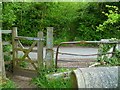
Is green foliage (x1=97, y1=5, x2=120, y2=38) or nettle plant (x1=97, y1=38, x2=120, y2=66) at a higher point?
green foliage (x1=97, y1=5, x2=120, y2=38)

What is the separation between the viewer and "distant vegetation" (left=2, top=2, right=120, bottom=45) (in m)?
9.93

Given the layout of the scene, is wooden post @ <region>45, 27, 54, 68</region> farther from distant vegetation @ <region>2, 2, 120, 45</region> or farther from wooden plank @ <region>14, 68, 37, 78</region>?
distant vegetation @ <region>2, 2, 120, 45</region>

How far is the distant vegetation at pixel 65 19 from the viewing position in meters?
9.93

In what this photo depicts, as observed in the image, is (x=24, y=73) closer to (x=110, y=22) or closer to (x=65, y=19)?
(x=110, y=22)

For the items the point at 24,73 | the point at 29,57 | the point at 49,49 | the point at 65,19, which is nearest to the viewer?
the point at 49,49

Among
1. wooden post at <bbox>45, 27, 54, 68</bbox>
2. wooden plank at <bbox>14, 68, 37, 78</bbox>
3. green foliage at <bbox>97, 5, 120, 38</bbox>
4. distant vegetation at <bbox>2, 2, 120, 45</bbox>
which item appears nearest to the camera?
green foliage at <bbox>97, 5, 120, 38</bbox>

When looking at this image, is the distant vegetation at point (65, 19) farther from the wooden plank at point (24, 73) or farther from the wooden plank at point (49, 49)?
the wooden plank at point (49, 49)

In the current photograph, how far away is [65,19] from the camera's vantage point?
10.4 metres

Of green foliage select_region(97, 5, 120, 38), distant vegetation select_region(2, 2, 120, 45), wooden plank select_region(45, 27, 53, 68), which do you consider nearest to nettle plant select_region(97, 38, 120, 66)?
green foliage select_region(97, 5, 120, 38)

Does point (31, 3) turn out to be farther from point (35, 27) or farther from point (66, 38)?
point (66, 38)

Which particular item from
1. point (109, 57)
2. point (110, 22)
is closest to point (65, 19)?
point (110, 22)

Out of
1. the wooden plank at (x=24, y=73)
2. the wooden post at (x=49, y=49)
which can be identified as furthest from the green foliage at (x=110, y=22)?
the wooden plank at (x=24, y=73)

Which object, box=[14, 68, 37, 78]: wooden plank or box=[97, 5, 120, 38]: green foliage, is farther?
box=[14, 68, 37, 78]: wooden plank

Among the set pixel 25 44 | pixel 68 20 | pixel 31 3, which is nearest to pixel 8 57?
pixel 25 44
